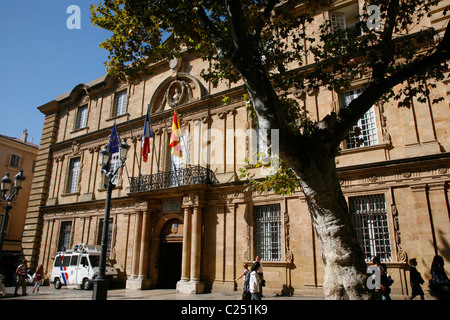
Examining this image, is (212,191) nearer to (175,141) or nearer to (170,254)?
(175,141)

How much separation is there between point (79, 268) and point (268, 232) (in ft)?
33.9

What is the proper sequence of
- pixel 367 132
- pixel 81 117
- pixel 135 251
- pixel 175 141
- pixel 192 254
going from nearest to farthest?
pixel 367 132 < pixel 192 254 < pixel 175 141 < pixel 135 251 < pixel 81 117

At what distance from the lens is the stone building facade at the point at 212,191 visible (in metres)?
11.2

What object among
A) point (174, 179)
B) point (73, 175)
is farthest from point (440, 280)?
point (73, 175)

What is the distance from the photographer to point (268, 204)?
1434cm

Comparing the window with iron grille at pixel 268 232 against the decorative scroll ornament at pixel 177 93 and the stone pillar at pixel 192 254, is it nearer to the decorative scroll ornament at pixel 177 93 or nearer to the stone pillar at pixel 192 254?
the stone pillar at pixel 192 254

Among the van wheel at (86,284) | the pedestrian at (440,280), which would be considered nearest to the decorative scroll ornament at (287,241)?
the pedestrian at (440,280)

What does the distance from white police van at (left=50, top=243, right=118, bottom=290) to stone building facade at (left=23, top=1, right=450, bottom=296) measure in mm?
1262

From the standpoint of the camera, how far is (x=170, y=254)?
18016 mm

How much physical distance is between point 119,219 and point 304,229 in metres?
11.2

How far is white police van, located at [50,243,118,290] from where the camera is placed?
1688cm
